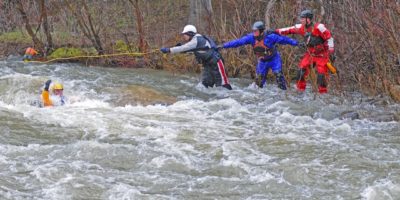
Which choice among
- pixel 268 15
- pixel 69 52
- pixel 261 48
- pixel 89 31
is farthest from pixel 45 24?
pixel 261 48

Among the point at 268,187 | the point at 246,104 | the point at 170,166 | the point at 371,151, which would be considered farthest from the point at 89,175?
the point at 246,104

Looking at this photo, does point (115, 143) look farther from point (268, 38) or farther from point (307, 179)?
point (268, 38)

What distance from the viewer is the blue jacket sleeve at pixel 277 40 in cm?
1162

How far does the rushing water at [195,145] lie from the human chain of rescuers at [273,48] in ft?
1.43

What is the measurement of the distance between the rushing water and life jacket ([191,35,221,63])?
782mm

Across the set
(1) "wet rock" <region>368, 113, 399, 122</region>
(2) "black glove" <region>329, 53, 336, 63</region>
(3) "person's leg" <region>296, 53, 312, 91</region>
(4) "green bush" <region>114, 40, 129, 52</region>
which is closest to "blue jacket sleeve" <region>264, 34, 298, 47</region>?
(3) "person's leg" <region>296, 53, 312, 91</region>

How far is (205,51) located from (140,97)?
1557mm

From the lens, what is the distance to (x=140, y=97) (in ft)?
38.5

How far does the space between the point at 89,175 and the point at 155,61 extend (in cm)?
921

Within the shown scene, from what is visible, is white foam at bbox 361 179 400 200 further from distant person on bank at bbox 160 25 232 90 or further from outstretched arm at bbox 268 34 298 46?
distant person on bank at bbox 160 25 232 90

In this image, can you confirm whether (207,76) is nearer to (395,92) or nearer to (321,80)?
(321,80)

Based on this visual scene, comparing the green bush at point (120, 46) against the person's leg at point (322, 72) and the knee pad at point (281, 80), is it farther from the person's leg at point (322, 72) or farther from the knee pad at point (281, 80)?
the person's leg at point (322, 72)

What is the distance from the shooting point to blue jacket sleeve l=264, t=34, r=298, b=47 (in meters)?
11.6

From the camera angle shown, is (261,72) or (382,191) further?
(261,72)
